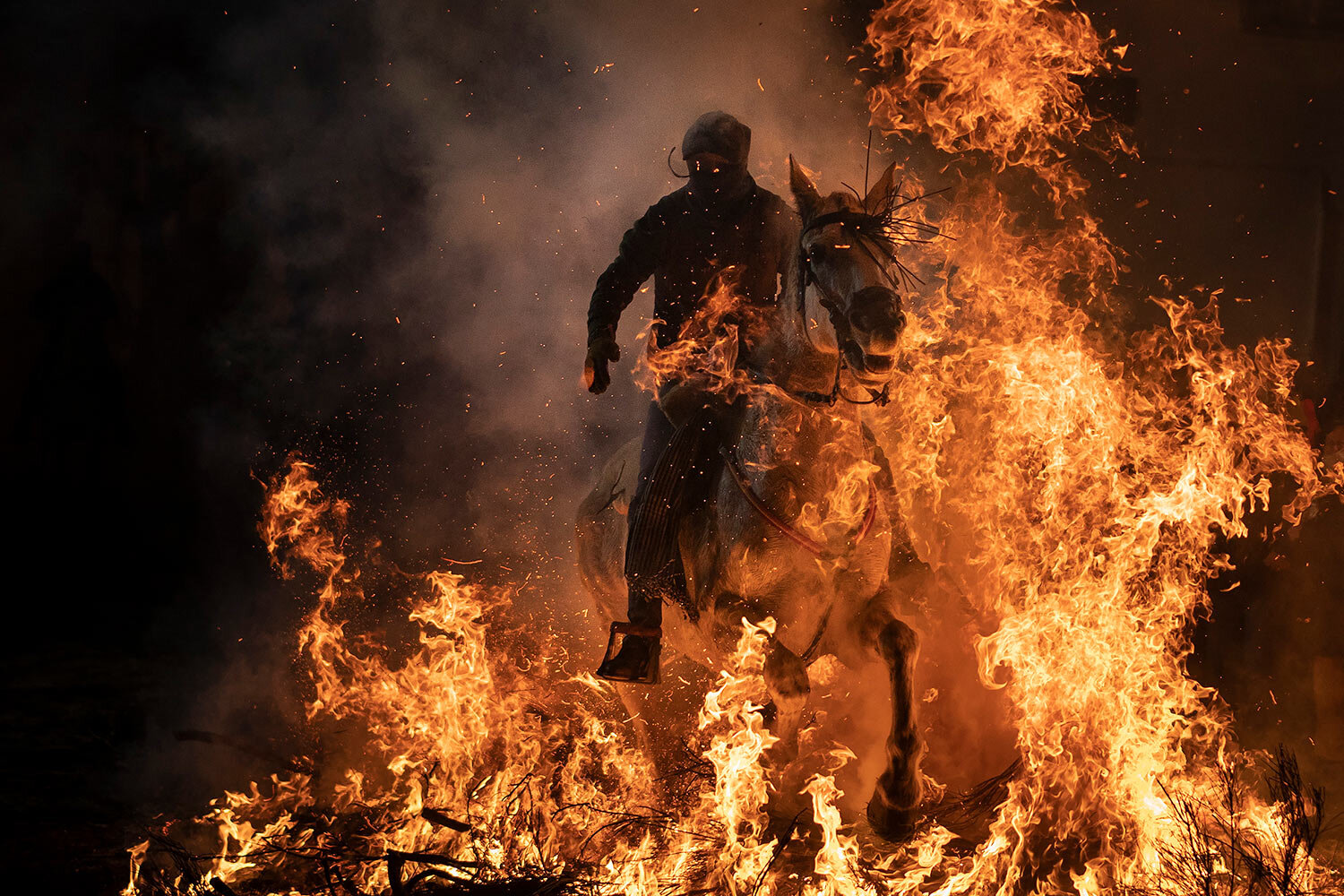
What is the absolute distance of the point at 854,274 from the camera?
361 centimetres

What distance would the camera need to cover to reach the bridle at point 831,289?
12.0ft

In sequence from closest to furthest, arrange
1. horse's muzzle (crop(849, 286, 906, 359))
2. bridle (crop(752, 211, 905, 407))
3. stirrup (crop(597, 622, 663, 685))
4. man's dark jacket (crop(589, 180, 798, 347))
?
horse's muzzle (crop(849, 286, 906, 359)), bridle (crop(752, 211, 905, 407)), stirrup (crop(597, 622, 663, 685)), man's dark jacket (crop(589, 180, 798, 347))

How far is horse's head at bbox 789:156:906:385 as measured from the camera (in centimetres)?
342

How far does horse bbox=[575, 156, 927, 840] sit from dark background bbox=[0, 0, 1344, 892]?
3.55 m

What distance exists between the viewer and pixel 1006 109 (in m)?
5.89

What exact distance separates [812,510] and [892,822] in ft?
4.71

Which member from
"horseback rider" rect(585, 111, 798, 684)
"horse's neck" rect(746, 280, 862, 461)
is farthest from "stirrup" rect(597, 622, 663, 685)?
"horse's neck" rect(746, 280, 862, 461)

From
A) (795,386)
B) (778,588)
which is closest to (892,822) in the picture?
(778,588)

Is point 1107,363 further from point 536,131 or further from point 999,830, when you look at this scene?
point 536,131

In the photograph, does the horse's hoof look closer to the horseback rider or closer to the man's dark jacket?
the horseback rider

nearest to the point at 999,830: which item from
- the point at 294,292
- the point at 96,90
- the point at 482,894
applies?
the point at 482,894

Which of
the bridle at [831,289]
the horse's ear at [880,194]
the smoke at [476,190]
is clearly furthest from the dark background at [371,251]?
the bridle at [831,289]

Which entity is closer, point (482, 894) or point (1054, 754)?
point (482, 894)

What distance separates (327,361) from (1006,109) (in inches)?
246
